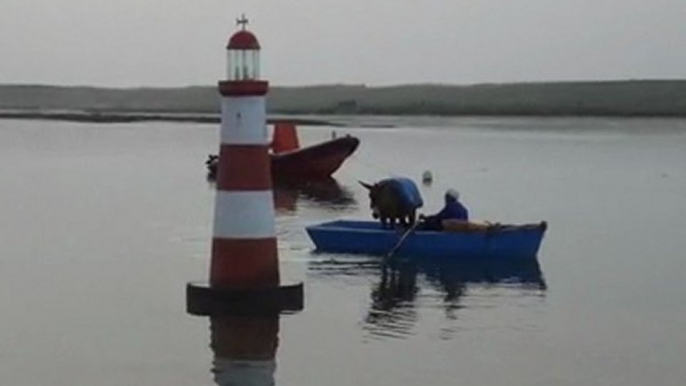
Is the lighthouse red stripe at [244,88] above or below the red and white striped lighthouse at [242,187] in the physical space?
above

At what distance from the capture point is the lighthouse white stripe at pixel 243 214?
406 inches

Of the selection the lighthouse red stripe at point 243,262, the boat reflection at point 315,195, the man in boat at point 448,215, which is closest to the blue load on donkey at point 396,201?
the man in boat at point 448,215

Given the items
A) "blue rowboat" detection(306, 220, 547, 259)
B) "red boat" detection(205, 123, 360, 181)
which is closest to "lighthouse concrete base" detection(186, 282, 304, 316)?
"blue rowboat" detection(306, 220, 547, 259)

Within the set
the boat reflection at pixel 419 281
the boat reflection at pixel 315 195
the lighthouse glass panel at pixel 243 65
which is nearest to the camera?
the lighthouse glass panel at pixel 243 65

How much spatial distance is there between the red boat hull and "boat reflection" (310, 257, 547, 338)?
16708mm

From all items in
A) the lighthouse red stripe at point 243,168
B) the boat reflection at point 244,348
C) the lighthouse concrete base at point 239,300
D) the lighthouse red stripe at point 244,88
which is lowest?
the boat reflection at point 244,348

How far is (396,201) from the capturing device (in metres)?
16.0

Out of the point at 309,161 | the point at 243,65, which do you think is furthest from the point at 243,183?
the point at 309,161

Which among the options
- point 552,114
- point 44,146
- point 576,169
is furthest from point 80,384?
point 552,114

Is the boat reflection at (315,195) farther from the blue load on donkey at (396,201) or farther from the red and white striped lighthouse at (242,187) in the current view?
the red and white striped lighthouse at (242,187)

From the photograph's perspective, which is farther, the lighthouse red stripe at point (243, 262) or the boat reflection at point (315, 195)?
the boat reflection at point (315, 195)

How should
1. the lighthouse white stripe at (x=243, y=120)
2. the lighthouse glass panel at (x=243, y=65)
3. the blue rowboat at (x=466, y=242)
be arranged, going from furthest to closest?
the blue rowboat at (x=466, y=242)
the lighthouse glass panel at (x=243, y=65)
the lighthouse white stripe at (x=243, y=120)

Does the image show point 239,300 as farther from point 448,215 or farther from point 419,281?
point 448,215

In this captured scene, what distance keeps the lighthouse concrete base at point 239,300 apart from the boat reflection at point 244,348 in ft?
0.17
